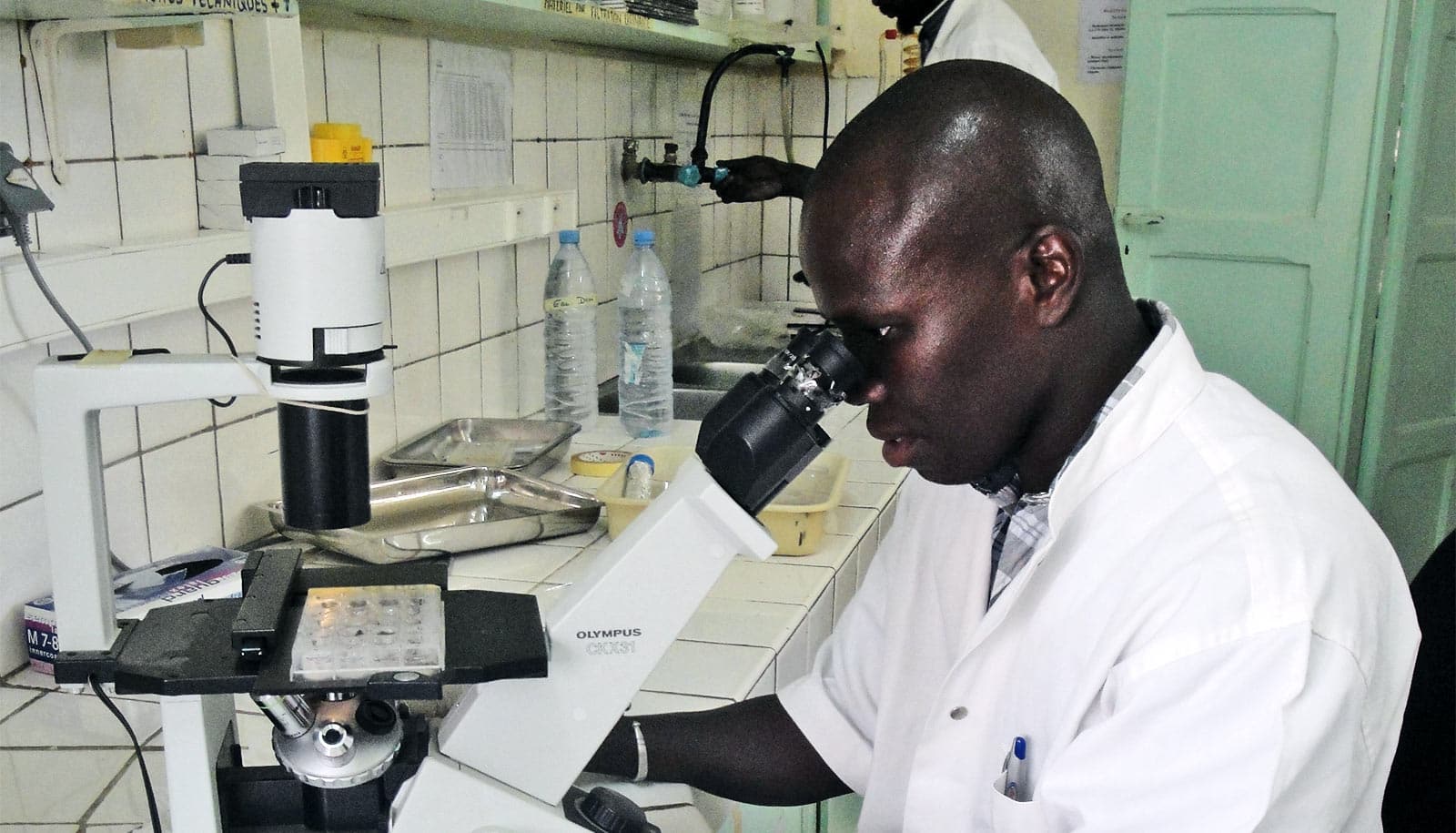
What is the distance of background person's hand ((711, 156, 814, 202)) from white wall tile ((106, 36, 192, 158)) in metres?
1.55

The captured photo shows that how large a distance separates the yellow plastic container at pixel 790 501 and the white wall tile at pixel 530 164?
0.67 metres

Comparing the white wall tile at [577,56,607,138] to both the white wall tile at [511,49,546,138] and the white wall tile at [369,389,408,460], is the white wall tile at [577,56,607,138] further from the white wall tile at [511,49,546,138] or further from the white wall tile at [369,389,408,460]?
the white wall tile at [369,389,408,460]

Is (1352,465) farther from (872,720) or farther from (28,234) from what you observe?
(28,234)

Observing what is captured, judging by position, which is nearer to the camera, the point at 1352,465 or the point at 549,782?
the point at 549,782

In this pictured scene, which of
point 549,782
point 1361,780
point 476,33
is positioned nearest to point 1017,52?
point 476,33

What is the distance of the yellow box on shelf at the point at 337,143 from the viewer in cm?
164

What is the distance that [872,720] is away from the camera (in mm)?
1330

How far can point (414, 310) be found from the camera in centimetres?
201

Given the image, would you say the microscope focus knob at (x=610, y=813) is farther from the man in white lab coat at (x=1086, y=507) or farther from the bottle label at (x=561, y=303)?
the bottle label at (x=561, y=303)

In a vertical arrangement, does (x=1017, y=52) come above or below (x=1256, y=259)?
above

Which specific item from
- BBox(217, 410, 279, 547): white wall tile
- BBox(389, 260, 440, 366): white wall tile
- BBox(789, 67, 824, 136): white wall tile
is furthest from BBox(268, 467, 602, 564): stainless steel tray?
BBox(789, 67, 824, 136): white wall tile

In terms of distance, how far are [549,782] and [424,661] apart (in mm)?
141

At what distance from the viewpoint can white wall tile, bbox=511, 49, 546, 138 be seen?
2.29 meters

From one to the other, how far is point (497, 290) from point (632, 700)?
1.33m
